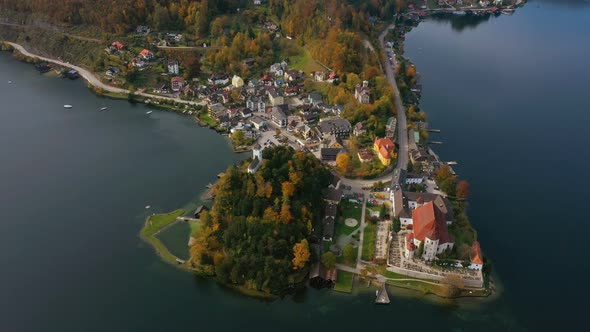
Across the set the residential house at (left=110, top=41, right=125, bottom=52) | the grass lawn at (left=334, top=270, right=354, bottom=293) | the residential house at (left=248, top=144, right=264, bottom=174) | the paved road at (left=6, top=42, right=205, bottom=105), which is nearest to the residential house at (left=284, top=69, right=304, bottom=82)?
the paved road at (left=6, top=42, right=205, bottom=105)

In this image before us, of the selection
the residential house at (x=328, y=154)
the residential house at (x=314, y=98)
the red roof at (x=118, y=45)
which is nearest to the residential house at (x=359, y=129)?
the residential house at (x=328, y=154)

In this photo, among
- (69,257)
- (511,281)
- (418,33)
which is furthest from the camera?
(418,33)

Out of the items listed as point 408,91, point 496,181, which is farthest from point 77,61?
point 496,181

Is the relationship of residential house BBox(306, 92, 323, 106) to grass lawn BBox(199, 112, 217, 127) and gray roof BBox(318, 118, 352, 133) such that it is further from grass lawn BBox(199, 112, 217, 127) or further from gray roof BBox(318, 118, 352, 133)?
grass lawn BBox(199, 112, 217, 127)

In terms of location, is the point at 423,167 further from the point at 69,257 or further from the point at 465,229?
the point at 69,257

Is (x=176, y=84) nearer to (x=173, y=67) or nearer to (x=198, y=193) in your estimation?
(x=173, y=67)

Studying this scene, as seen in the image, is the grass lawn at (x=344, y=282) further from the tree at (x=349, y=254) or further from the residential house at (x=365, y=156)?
the residential house at (x=365, y=156)
